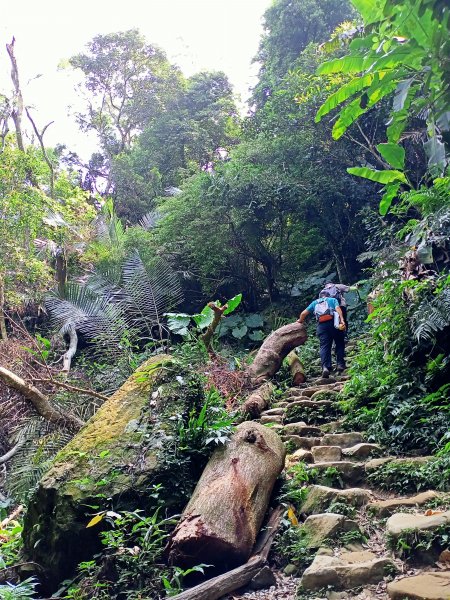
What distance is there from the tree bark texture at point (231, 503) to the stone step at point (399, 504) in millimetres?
826

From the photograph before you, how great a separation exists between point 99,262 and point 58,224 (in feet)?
5.52

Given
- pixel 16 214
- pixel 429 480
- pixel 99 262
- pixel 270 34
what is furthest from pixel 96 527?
pixel 270 34

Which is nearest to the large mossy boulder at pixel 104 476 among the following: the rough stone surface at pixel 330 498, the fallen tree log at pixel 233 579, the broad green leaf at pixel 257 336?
the fallen tree log at pixel 233 579

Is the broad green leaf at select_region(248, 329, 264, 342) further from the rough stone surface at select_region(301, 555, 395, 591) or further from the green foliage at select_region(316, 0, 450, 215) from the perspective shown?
the green foliage at select_region(316, 0, 450, 215)

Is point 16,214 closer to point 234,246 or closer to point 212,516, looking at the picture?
point 234,246

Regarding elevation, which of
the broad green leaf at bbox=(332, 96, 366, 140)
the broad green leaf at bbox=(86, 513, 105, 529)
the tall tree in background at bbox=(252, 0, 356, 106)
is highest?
the tall tree in background at bbox=(252, 0, 356, 106)

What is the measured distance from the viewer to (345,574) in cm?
303

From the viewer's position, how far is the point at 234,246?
12.3 metres

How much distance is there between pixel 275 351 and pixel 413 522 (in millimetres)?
5166

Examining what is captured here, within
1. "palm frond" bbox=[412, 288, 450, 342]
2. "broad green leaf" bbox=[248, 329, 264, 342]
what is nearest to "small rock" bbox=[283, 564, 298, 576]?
"palm frond" bbox=[412, 288, 450, 342]

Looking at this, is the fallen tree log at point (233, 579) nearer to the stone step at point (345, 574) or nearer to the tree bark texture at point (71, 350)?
the stone step at point (345, 574)

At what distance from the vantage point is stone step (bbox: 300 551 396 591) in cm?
301

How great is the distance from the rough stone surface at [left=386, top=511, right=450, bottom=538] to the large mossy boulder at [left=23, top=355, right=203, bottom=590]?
159 centimetres

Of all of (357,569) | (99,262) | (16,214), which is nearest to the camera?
(357,569)
